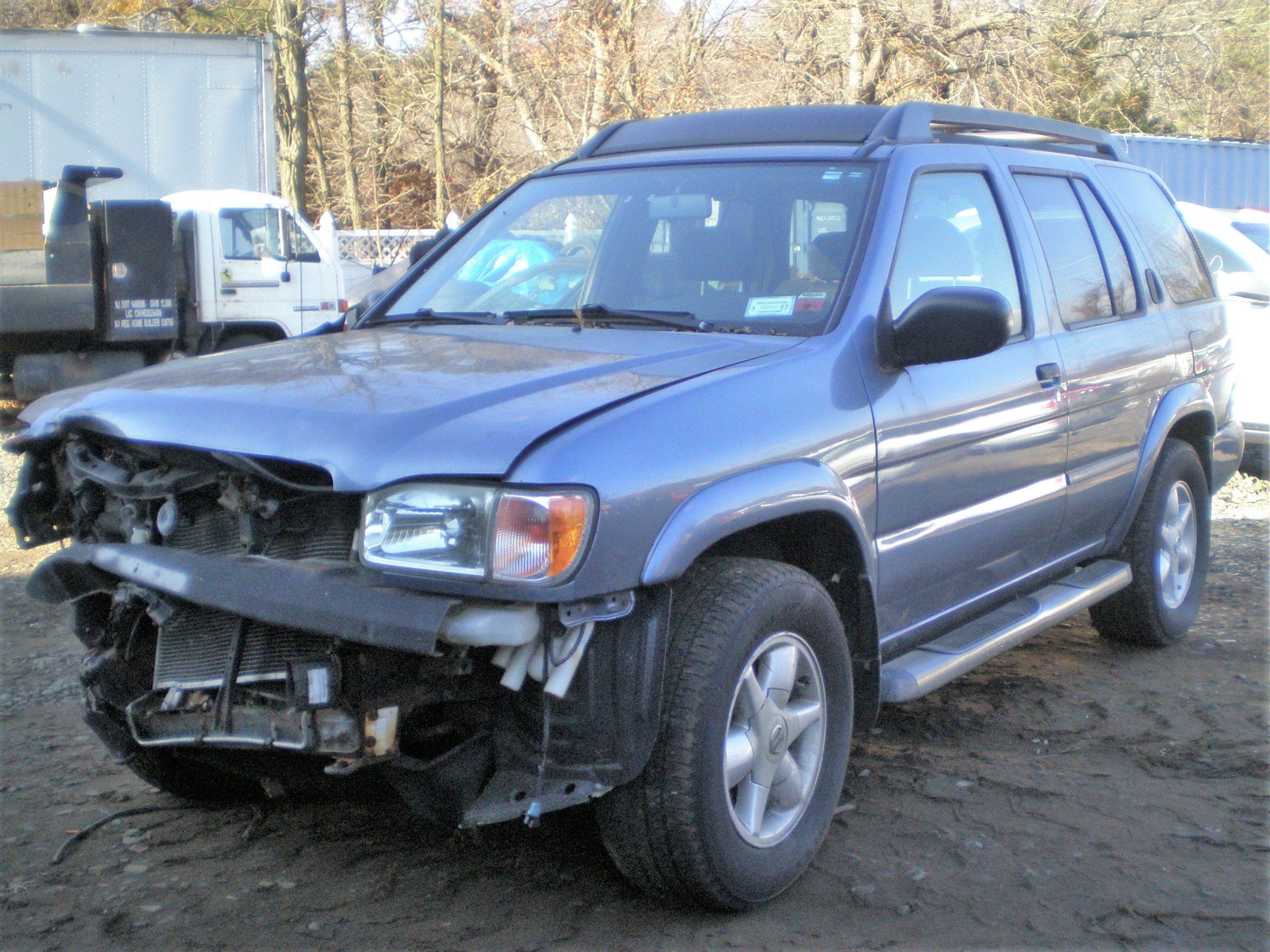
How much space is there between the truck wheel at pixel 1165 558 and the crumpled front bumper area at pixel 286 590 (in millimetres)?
3403

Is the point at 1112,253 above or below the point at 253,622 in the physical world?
above

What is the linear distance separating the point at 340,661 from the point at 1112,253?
341 centimetres

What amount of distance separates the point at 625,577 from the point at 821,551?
0.90m

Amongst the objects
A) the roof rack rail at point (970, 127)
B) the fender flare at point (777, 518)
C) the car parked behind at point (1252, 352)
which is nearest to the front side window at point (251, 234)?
the car parked behind at point (1252, 352)

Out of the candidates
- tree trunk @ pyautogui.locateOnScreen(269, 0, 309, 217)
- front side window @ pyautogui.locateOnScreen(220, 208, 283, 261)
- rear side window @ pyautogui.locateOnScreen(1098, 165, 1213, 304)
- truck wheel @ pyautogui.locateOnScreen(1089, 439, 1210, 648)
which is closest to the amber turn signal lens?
truck wheel @ pyautogui.locateOnScreen(1089, 439, 1210, 648)

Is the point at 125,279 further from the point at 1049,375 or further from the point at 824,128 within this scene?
the point at 1049,375

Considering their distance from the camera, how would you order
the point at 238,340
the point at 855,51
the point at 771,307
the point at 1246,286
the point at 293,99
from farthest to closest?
the point at 293,99 < the point at 855,51 < the point at 238,340 < the point at 1246,286 < the point at 771,307

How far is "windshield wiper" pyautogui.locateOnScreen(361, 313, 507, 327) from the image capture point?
12.2 ft

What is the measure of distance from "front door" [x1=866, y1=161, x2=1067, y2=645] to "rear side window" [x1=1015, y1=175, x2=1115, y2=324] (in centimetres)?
24

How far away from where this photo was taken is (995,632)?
3.73 metres

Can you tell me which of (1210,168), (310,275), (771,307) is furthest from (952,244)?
(1210,168)

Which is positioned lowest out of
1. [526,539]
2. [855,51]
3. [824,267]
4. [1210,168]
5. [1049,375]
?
[526,539]

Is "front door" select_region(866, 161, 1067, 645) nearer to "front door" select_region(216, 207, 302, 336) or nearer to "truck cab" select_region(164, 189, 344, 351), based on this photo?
"truck cab" select_region(164, 189, 344, 351)

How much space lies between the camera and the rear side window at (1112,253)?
4.55 metres
